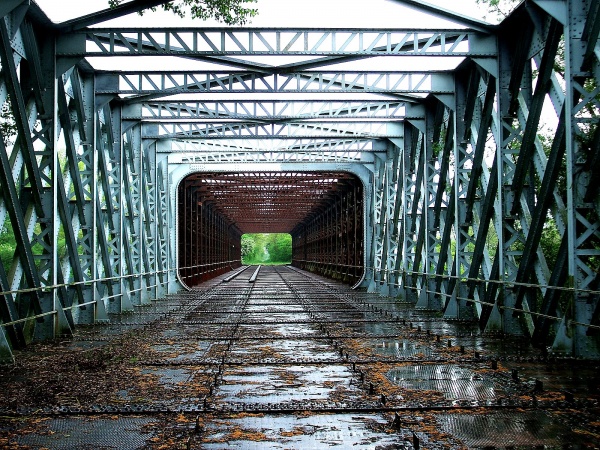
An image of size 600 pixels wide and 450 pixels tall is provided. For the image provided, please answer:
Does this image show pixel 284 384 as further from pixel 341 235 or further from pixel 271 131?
pixel 341 235

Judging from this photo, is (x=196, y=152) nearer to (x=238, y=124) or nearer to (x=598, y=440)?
(x=238, y=124)

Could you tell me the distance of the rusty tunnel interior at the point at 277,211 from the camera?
31.0 m

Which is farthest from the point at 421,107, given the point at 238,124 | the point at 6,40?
the point at 6,40

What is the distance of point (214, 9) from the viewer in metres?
12.0

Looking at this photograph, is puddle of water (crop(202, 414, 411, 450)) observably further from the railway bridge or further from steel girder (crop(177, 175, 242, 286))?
steel girder (crop(177, 175, 242, 286))

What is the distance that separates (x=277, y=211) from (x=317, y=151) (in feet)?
114

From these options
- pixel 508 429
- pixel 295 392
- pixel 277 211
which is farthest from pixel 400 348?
pixel 277 211

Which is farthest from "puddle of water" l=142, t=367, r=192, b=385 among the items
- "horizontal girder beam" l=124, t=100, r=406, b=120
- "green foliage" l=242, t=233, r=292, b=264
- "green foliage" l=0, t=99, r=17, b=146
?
"green foliage" l=242, t=233, r=292, b=264

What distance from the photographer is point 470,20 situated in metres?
12.2

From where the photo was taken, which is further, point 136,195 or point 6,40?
point 136,195

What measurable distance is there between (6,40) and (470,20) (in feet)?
23.9

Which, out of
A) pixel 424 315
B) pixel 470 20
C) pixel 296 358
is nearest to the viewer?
pixel 296 358

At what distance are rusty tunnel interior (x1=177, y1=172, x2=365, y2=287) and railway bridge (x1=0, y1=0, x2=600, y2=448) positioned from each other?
7.15 m

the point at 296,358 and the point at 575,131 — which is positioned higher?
the point at 575,131
